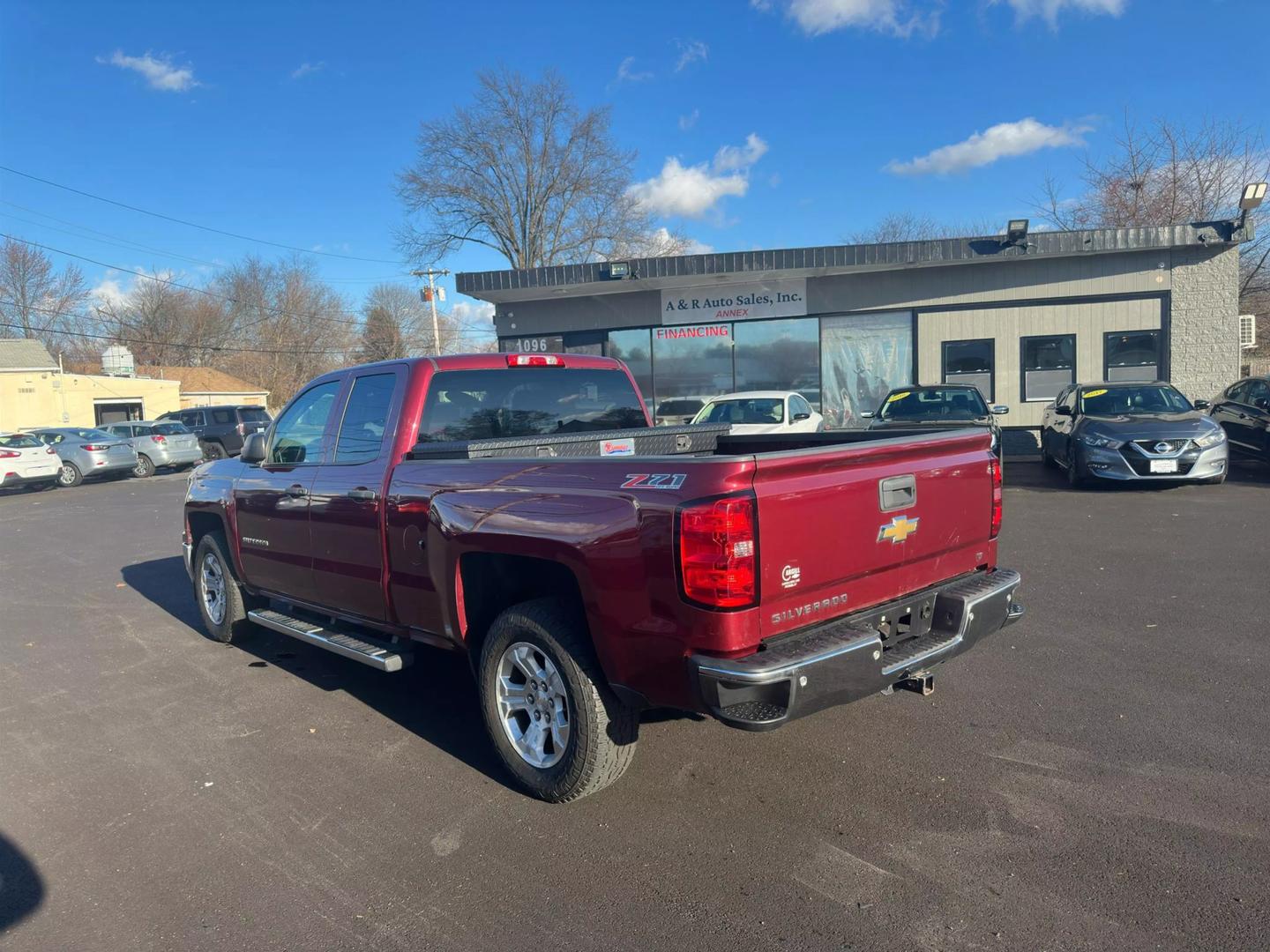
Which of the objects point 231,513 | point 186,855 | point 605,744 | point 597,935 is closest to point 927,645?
point 605,744

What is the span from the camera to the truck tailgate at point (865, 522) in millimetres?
3137

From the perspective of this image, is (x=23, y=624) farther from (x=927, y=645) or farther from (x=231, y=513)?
(x=927, y=645)

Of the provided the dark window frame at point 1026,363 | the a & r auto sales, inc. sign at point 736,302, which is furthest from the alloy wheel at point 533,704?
the dark window frame at point 1026,363

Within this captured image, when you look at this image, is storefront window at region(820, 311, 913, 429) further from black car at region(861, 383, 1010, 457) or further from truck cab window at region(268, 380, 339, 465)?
truck cab window at region(268, 380, 339, 465)

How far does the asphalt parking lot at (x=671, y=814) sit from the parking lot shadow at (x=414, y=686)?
3 cm

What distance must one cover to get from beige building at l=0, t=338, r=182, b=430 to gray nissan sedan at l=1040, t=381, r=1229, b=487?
42.1 m

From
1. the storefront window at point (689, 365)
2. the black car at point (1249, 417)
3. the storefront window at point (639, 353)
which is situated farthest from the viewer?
the storefront window at point (639, 353)

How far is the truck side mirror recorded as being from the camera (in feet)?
18.6

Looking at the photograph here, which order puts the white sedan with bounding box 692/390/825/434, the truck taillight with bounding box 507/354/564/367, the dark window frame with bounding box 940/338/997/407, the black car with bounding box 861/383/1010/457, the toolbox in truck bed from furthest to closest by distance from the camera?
the dark window frame with bounding box 940/338/997/407
the white sedan with bounding box 692/390/825/434
the black car with bounding box 861/383/1010/457
the truck taillight with bounding box 507/354/564/367
the toolbox in truck bed

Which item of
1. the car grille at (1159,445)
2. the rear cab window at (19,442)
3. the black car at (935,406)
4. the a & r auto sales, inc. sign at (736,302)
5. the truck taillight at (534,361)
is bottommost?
the car grille at (1159,445)

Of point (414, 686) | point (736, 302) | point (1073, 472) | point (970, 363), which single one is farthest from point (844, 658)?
point (736, 302)

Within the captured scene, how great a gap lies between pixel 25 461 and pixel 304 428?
19.3 metres

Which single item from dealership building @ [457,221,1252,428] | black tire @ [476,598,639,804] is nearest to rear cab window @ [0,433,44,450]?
dealership building @ [457,221,1252,428]

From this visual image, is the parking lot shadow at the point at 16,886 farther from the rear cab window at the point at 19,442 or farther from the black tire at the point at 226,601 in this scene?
the rear cab window at the point at 19,442
